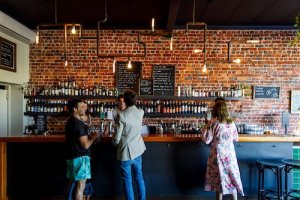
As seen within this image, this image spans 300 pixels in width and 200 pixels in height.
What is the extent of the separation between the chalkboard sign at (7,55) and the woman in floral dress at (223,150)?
13.2 feet

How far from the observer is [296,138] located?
4586 millimetres

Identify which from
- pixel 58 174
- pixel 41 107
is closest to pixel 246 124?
pixel 58 174

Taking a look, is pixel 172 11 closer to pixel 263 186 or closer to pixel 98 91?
pixel 98 91

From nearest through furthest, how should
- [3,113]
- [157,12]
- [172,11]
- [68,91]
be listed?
[172,11], [157,12], [3,113], [68,91]

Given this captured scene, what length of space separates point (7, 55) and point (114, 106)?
2.39 metres

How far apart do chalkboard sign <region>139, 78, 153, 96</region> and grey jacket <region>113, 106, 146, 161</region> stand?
2.75 m

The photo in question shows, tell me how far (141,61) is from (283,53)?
3.23 meters

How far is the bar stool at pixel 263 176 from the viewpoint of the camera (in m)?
4.18

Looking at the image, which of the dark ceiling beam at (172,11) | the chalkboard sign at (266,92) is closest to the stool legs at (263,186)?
the chalkboard sign at (266,92)

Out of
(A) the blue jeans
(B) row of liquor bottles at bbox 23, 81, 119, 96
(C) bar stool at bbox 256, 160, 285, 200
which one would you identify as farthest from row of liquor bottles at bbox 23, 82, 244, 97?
(A) the blue jeans

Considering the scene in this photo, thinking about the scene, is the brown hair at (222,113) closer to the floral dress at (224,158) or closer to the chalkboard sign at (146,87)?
the floral dress at (224,158)

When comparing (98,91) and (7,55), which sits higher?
(7,55)

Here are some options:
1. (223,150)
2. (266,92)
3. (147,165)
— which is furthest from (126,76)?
(223,150)

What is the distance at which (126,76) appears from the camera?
6.78 m
